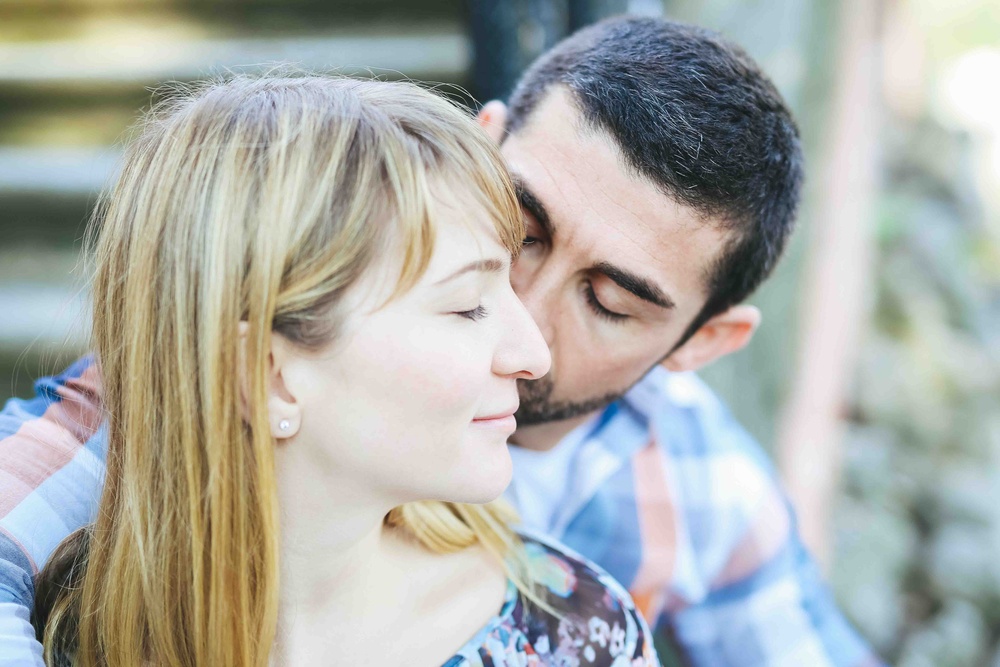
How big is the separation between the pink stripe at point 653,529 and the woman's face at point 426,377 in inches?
36.3

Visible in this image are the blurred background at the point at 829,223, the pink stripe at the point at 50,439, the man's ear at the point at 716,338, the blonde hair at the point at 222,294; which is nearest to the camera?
the blonde hair at the point at 222,294

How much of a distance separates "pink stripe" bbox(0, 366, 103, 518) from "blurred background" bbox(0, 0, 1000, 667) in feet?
1.49

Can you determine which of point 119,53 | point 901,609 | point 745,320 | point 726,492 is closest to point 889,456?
point 901,609

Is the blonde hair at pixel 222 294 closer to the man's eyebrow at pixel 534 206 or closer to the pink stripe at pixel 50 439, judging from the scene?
the pink stripe at pixel 50 439

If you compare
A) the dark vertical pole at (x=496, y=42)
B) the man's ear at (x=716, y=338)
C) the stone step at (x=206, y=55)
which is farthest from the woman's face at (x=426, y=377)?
the stone step at (x=206, y=55)

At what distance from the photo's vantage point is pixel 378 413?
1001mm

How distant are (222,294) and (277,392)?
0.44ft

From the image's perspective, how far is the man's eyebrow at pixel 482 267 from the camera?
1.01 m

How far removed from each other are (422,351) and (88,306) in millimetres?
595

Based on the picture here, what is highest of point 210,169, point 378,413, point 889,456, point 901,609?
point 210,169

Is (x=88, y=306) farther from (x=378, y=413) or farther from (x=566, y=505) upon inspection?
(x=566, y=505)

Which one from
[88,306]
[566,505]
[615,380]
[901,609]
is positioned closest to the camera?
[88,306]

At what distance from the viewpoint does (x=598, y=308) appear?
4.88 feet

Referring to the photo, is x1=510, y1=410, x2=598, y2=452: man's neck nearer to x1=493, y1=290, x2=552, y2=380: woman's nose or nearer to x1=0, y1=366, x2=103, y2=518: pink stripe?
x1=493, y1=290, x2=552, y2=380: woman's nose
